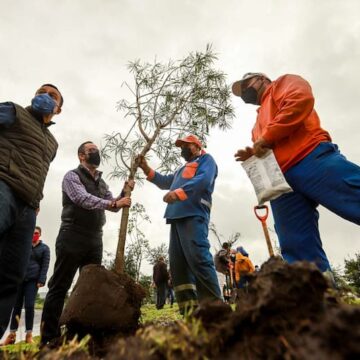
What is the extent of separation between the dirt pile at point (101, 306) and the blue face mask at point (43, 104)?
1520 mm

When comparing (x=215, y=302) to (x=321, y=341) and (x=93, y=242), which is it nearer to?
(x=321, y=341)

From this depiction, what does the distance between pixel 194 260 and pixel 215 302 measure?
201 cm

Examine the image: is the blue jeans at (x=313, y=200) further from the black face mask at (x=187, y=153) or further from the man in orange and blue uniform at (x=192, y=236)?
the black face mask at (x=187, y=153)

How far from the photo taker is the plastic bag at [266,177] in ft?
6.73

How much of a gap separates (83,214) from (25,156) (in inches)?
38.8

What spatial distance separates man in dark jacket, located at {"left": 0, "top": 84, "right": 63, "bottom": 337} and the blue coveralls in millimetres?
1410

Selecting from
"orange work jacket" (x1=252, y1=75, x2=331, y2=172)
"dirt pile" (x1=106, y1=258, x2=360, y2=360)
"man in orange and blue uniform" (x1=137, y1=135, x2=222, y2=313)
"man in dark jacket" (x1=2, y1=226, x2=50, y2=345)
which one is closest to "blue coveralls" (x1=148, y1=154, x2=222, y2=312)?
"man in orange and blue uniform" (x1=137, y1=135, x2=222, y2=313)

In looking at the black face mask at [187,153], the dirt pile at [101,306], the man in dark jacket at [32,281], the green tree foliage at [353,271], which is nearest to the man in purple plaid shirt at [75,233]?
the dirt pile at [101,306]

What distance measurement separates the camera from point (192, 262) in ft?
9.84

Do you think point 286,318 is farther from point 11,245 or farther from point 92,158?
point 92,158

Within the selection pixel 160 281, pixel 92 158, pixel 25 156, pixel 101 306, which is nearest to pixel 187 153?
pixel 92 158

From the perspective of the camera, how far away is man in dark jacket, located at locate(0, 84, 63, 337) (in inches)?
88.0

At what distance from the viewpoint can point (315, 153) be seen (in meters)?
2.04

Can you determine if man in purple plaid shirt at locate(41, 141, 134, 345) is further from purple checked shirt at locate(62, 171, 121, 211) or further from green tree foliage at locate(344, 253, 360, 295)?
green tree foliage at locate(344, 253, 360, 295)
